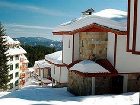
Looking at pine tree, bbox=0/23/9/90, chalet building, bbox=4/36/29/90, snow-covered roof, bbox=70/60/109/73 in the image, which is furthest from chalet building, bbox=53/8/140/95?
chalet building, bbox=4/36/29/90

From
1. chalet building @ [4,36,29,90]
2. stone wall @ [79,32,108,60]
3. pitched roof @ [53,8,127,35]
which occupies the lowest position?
chalet building @ [4,36,29,90]

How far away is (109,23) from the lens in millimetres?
19578

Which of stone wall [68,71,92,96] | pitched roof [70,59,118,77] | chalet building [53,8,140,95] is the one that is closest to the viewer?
pitched roof [70,59,118,77]

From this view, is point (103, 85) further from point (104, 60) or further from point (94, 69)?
point (104, 60)

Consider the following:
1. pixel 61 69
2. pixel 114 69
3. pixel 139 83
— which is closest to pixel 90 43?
pixel 114 69

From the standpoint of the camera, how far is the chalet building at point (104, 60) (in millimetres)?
19109

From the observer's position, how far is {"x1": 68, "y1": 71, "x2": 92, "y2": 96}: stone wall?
1934 cm

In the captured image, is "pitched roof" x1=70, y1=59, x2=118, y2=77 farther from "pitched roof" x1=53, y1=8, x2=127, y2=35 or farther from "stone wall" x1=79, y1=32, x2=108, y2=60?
"pitched roof" x1=53, y1=8, x2=127, y2=35

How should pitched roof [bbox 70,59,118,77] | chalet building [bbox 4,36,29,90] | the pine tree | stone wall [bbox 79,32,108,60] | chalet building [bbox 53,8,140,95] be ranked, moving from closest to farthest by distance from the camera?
pitched roof [bbox 70,59,118,77], chalet building [bbox 53,8,140,95], stone wall [bbox 79,32,108,60], the pine tree, chalet building [bbox 4,36,29,90]

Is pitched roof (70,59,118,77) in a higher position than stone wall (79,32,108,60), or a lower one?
lower

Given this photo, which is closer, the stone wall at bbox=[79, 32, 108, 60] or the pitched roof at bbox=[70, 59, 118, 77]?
the pitched roof at bbox=[70, 59, 118, 77]

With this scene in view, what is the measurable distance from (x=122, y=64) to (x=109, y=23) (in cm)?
284

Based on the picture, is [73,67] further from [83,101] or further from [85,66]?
[83,101]

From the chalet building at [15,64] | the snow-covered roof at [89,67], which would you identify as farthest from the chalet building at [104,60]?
the chalet building at [15,64]
